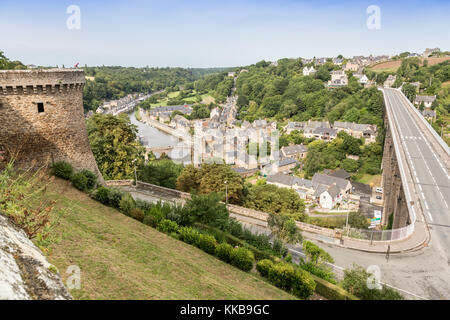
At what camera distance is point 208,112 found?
122 metres

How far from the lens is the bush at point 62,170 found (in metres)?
16.2

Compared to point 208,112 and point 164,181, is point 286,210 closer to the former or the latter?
point 164,181

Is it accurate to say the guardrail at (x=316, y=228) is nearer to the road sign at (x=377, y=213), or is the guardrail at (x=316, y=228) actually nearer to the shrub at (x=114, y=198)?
the shrub at (x=114, y=198)

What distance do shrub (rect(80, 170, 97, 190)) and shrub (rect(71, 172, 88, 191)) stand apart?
0.37 m

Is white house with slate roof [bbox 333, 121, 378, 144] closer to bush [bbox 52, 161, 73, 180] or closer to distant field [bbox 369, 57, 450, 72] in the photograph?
distant field [bbox 369, 57, 450, 72]

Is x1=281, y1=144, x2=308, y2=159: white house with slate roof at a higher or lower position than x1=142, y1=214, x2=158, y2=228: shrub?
lower

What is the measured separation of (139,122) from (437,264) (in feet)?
385

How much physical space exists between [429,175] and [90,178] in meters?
25.8

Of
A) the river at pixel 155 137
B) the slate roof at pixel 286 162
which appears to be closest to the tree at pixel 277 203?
the slate roof at pixel 286 162

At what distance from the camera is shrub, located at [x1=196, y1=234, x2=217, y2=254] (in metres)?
13.0

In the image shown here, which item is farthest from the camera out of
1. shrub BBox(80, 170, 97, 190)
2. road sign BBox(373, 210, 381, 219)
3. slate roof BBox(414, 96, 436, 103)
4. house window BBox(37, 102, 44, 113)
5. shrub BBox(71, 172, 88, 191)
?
slate roof BBox(414, 96, 436, 103)

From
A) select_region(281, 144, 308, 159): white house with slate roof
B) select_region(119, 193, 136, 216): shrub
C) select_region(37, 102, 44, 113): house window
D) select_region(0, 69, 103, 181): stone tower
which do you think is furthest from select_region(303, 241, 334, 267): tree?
select_region(281, 144, 308, 159): white house with slate roof
